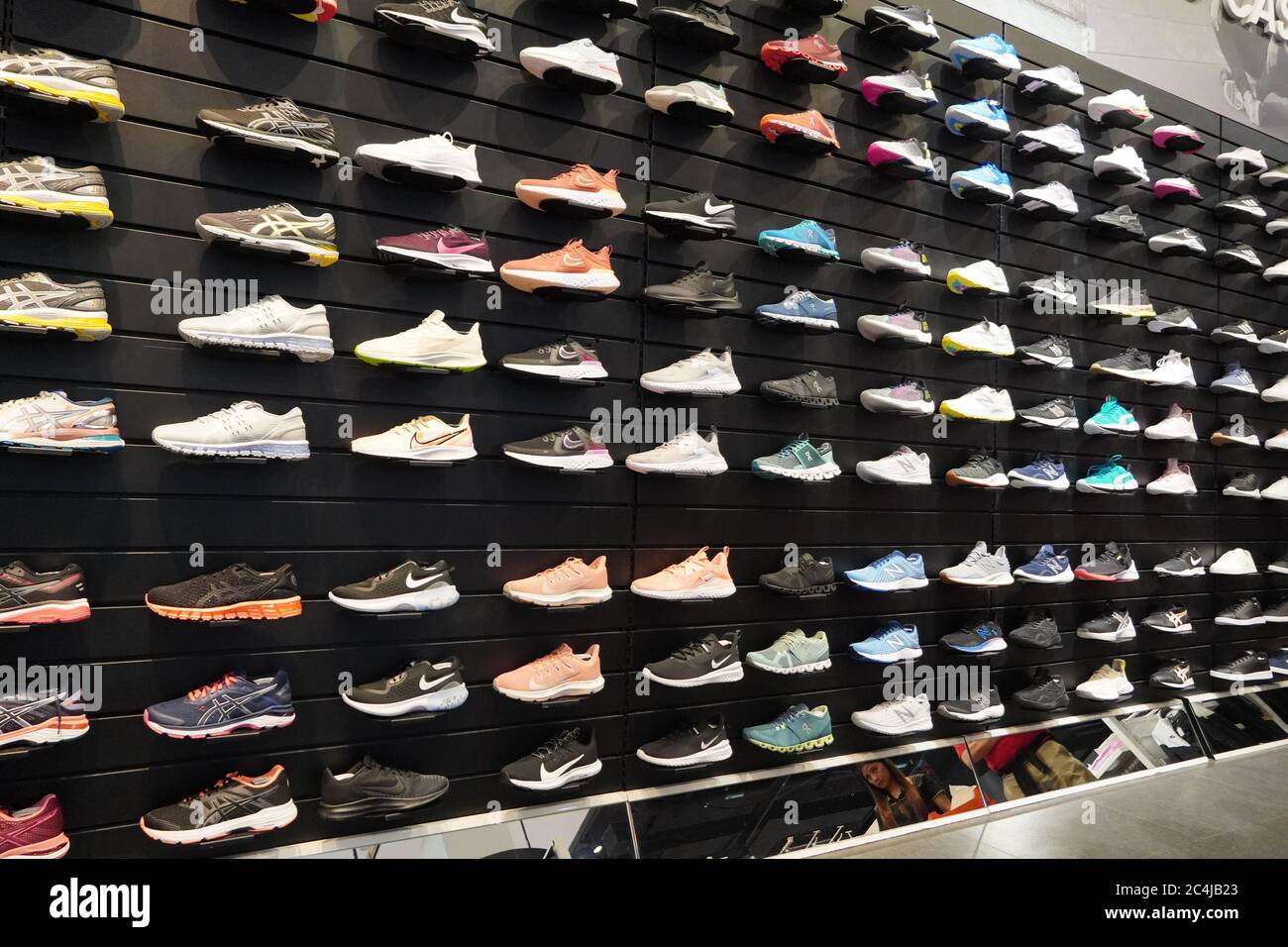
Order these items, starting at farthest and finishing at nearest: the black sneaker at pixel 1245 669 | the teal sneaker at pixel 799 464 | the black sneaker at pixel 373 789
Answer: the black sneaker at pixel 1245 669 < the teal sneaker at pixel 799 464 < the black sneaker at pixel 373 789

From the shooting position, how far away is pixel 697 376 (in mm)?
2973

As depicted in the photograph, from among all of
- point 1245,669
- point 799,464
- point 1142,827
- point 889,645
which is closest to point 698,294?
point 799,464

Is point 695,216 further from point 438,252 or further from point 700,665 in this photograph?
point 700,665

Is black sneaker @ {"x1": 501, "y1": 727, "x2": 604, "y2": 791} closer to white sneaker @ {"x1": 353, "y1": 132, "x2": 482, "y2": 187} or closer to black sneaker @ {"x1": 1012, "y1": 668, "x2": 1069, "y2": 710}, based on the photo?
white sneaker @ {"x1": 353, "y1": 132, "x2": 482, "y2": 187}

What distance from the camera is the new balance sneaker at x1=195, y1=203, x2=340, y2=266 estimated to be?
2.25m

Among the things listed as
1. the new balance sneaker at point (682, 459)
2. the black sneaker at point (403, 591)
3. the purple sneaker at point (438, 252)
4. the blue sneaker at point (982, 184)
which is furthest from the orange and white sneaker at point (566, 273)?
the blue sneaker at point (982, 184)

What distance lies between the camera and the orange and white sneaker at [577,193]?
2.69 meters

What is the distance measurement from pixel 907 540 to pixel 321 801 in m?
2.71

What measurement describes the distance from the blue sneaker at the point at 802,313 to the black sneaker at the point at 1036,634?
1833 millimetres

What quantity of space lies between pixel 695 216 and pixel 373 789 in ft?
7.52

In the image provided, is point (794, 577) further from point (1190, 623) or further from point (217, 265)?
point (1190, 623)

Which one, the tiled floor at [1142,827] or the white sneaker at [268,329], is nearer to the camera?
the white sneaker at [268,329]

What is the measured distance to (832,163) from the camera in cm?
347

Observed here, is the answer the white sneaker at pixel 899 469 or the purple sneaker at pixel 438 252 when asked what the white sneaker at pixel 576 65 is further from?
the white sneaker at pixel 899 469
